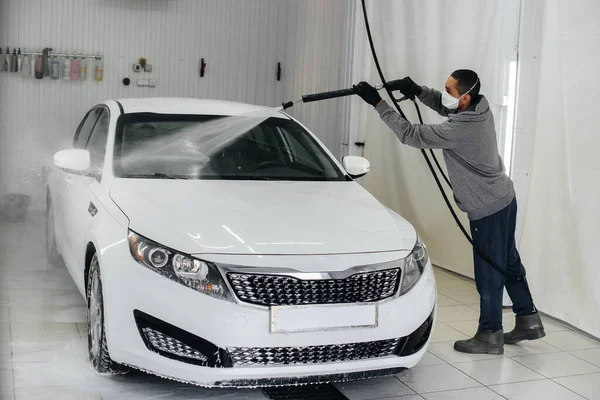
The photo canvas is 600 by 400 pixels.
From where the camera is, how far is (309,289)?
9.16 feet

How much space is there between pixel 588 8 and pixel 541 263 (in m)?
1.52

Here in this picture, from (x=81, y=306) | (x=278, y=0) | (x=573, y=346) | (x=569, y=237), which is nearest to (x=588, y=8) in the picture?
(x=569, y=237)

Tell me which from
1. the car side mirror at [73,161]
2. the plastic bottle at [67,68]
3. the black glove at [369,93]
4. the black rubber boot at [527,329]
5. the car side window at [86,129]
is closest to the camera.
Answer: the car side mirror at [73,161]

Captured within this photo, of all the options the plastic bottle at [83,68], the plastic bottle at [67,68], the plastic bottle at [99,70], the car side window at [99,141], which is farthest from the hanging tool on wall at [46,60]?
the car side window at [99,141]

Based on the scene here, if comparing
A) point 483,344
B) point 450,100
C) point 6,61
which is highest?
point 6,61

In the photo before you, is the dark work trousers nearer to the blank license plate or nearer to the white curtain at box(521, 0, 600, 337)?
the white curtain at box(521, 0, 600, 337)

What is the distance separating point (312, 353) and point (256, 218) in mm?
581

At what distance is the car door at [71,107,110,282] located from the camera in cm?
339

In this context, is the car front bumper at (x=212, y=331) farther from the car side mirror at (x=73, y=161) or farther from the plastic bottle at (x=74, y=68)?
the plastic bottle at (x=74, y=68)

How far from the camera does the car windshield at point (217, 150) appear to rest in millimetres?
3594

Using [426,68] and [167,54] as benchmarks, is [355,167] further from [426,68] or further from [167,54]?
[167,54]

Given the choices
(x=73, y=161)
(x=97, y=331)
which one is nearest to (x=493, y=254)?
(x=97, y=331)

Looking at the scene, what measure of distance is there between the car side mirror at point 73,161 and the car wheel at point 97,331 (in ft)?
1.83

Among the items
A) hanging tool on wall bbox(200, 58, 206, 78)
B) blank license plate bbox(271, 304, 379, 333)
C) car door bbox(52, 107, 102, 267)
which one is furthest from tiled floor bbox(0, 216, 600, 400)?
hanging tool on wall bbox(200, 58, 206, 78)
